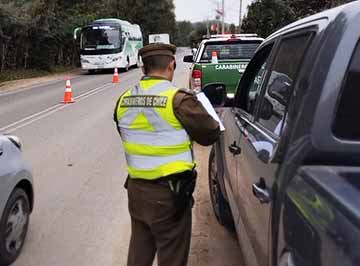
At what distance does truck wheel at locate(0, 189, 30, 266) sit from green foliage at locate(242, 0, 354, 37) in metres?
13.1

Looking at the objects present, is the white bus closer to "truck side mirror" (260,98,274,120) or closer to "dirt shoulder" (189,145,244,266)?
"dirt shoulder" (189,145,244,266)

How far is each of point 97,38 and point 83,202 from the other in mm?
29279

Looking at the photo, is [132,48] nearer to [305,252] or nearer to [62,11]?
[62,11]

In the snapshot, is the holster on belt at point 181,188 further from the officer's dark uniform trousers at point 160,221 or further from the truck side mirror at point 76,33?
the truck side mirror at point 76,33

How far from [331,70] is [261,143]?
0.84m

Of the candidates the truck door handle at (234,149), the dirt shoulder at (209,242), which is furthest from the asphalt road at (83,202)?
the truck door handle at (234,149)

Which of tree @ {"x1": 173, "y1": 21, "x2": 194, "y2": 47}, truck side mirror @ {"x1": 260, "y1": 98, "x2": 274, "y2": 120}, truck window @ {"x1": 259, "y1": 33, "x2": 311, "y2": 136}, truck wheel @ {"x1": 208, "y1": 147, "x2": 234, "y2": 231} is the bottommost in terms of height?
tree @ {"x1": 173, "y1": 21, "x2": 194, "y2": 47}

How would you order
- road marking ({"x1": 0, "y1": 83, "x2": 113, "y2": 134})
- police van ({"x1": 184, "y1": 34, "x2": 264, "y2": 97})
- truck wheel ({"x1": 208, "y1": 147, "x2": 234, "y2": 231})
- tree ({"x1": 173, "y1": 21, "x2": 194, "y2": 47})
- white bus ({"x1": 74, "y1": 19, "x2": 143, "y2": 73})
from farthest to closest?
1. tree ({"x1": 173, "y1": 21, "x2": 194, "y2": 47})
2. white bus ({"x1": 74, "y1": 19, "x2": 143, "y2": 73})
3. road marking ({"x1": 0, "y1": 83, "x2": 113, "y2": 134})
4. police van ({"x1": 184, "y1": 34, "x2": 264, "y2": 97})
5. truck wheel ({"x1": 208, "y1": 147, "x2": 234, "y2": 231})

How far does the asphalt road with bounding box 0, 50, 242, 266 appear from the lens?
16.0 feet

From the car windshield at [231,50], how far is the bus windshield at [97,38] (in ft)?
→ 77.2

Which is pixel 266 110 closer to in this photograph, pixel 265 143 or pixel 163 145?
pixel 265 143

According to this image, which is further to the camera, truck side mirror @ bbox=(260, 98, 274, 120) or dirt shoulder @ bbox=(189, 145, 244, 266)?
dirt shoulder @ bbox=(189, 145, 244, 266)

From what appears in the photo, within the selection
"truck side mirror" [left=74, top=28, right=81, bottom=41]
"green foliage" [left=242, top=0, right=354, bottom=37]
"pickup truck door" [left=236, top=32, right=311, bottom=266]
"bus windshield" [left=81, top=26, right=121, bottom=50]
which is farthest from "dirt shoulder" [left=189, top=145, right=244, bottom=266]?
"truck side mirror" [left=74, top=28, right=81, bottom=41]

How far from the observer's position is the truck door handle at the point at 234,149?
3.85 metres
